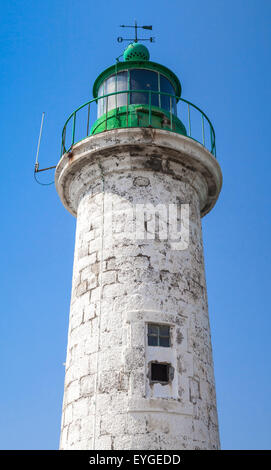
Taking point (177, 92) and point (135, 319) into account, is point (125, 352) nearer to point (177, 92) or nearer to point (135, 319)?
point (135, 319)

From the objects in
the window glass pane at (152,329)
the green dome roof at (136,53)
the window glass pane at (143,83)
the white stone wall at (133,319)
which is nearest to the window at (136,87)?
the window glass pane at (143,83)

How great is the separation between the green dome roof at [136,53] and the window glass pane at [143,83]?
590 millimetres

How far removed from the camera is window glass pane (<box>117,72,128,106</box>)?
9859mm

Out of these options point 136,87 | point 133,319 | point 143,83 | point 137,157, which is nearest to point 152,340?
point 133,319

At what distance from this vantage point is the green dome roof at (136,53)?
1080 cm

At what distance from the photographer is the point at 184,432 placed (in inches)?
276

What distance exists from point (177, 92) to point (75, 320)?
528 cm

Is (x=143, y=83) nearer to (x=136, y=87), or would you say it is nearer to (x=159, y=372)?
(x=136, y=87)

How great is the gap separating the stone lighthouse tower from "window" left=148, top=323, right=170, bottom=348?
14mm

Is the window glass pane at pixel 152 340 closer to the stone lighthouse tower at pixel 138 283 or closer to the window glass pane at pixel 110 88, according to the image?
the stone lighthouse tower at pixel 138 283

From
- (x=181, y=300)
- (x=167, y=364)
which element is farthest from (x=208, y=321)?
(x=167, y=364)

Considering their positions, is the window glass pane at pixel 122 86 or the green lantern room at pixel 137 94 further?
the window glass pane at pixel 122 86

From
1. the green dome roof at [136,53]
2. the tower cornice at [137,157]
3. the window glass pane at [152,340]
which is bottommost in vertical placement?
the window glass pane at [152,340]

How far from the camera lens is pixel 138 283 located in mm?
7805
